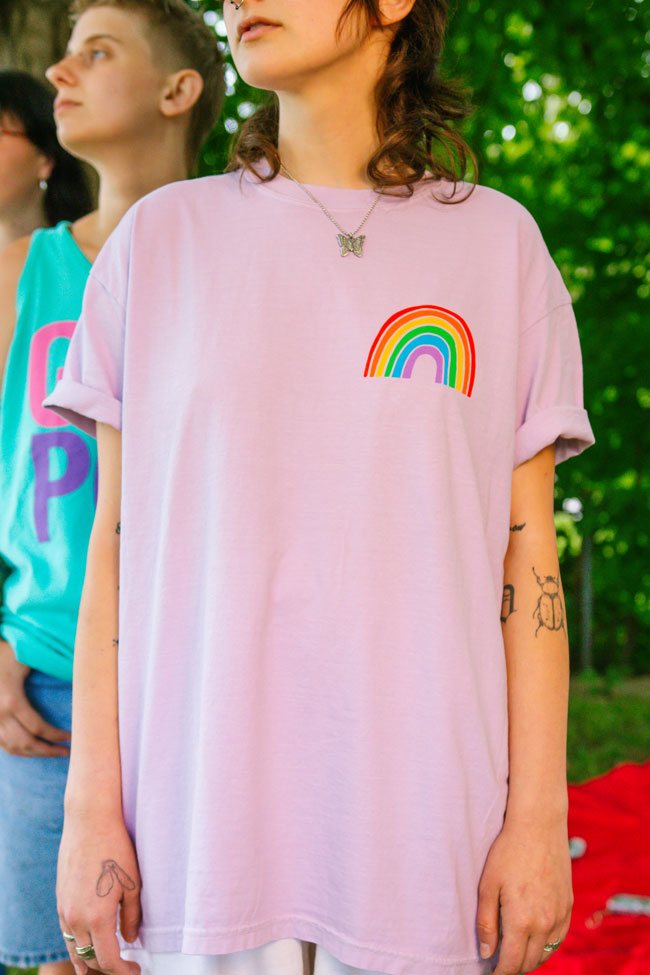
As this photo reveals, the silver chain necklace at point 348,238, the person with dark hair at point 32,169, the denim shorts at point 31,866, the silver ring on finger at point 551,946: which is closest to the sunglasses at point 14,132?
the person with dark hair at point 32,169

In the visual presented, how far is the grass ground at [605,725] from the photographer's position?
14.5 feet

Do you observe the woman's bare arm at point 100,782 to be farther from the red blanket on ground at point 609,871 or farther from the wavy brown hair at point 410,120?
the red blanket on ground at point 609,871

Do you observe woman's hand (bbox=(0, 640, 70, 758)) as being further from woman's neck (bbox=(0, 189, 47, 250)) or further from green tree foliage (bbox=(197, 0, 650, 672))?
green tree foliage (bbox=(197, 0, 650, 672))

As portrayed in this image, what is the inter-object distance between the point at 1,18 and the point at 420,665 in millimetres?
1977

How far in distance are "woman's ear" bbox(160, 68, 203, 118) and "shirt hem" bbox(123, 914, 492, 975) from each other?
1.43 meters

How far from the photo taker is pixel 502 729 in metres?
1.16

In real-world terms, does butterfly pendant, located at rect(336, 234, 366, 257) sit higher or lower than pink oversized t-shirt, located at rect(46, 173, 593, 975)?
higher

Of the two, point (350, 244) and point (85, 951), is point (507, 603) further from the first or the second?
point (85, 951)

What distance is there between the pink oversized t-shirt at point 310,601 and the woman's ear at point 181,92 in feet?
2.36

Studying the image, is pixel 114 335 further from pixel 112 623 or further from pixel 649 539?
pixel 649 539

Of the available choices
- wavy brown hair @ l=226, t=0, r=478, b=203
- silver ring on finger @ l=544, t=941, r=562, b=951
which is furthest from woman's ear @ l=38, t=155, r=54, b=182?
silver ring on finger @ l=544, t=941, r=562, b=951

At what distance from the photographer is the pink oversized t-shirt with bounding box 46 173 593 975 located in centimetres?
109

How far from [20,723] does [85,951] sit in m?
0.50

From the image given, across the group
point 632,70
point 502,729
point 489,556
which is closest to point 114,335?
point 489,556
